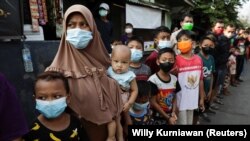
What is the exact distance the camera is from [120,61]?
2.57m

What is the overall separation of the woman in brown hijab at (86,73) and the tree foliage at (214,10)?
46.4ft

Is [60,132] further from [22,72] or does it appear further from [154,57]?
[154,57]

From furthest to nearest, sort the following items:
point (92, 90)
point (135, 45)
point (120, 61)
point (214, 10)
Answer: point (214, 10)
point (135, 45)
point (120, 61)
point (92, 90)

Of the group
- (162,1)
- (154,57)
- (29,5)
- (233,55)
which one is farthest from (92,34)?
(162,1)

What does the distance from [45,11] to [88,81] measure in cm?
266

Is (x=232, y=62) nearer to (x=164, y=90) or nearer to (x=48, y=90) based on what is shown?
(x=164, y=90)

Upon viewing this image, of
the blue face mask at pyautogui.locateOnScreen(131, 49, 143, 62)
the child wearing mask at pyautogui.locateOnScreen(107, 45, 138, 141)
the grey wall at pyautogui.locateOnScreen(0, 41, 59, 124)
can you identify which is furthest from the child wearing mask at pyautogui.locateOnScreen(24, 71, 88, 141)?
the grey wall at pyautogui.locateOnScreen(0, 41, 59, 124)

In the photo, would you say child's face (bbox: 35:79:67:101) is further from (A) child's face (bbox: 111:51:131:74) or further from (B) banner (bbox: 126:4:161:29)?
(B) banner (bbox: 126:4:161:29)

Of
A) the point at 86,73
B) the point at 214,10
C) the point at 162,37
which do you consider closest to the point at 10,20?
the point at 86,73

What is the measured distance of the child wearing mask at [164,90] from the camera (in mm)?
3244

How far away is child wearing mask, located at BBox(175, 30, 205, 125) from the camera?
12.1ft

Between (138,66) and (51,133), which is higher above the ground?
(138,66)

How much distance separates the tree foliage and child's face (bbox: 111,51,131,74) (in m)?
13.7

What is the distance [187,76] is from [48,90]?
234 centimetres
